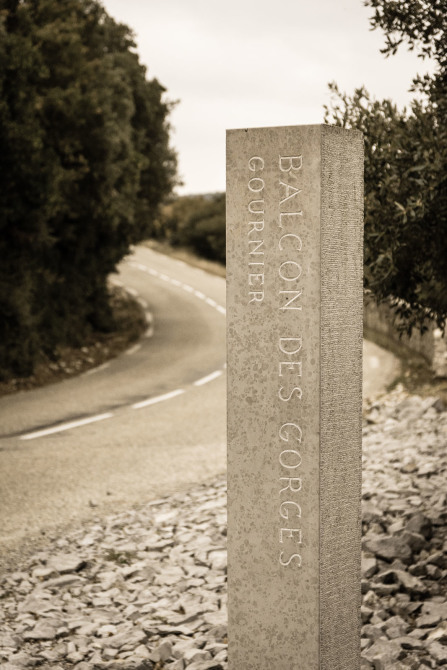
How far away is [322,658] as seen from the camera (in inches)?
174

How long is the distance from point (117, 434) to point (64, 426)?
1.12 m

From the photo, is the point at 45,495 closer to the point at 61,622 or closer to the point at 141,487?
the point at 141,487

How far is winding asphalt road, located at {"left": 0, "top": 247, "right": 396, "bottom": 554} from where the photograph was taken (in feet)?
28.9

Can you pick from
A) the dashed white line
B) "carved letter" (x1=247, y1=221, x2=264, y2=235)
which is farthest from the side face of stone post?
the dashed white line

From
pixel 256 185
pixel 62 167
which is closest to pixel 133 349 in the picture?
pixel 62 167

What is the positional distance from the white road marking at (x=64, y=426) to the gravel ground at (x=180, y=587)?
148 inches

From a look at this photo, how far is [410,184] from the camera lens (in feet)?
21.9

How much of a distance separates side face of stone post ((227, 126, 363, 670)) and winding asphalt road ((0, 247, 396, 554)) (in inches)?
147

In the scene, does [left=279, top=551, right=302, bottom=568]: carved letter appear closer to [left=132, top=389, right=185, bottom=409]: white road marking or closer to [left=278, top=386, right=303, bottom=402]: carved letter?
[left=278, top=386, right=303, bottom=402]: carved letter

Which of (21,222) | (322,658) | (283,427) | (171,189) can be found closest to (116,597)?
(322,658)

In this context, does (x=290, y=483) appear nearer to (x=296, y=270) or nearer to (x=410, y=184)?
(x=296, y=270)

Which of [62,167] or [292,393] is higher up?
[62,167]

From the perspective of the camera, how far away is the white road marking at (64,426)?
1197cm

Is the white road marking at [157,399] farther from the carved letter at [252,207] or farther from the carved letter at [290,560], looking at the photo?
the carved letter at [252,207]
